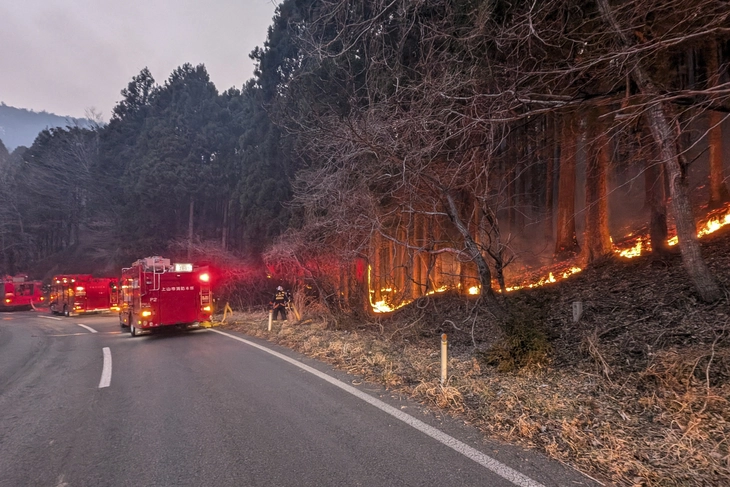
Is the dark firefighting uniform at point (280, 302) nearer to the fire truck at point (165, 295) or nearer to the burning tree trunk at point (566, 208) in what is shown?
the fire truck at point (165, 295)

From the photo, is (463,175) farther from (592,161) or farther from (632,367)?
(632,367)

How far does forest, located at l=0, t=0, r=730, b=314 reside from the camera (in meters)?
6.85

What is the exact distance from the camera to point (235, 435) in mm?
4898

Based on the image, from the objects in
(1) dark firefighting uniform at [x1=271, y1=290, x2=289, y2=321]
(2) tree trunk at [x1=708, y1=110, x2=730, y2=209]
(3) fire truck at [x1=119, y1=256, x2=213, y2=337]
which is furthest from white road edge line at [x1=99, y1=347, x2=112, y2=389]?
(2) tree trunk at [x1=708, y1=110, x2=730, y2=209]

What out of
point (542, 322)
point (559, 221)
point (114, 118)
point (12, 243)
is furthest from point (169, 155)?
point (542, 322)

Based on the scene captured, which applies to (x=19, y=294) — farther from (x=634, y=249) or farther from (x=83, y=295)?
(x=634, y=249)

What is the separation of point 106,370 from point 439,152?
8.35 m

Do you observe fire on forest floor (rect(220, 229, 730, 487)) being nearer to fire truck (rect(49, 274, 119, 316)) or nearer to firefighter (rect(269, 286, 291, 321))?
firefighter (rect(269, 286, 291, 321))

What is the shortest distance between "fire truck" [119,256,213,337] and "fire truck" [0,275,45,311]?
2580cm

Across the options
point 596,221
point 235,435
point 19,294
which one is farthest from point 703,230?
point 19,294

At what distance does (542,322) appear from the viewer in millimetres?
8359

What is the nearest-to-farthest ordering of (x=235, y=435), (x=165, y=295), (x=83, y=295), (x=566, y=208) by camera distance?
(x=235, y=435), (x=566, y=208), (x=165, y=295), (x=83, y=295)

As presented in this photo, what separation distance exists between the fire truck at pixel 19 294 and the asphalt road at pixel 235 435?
31711 mm

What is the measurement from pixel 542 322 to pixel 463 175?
4.04 metres
